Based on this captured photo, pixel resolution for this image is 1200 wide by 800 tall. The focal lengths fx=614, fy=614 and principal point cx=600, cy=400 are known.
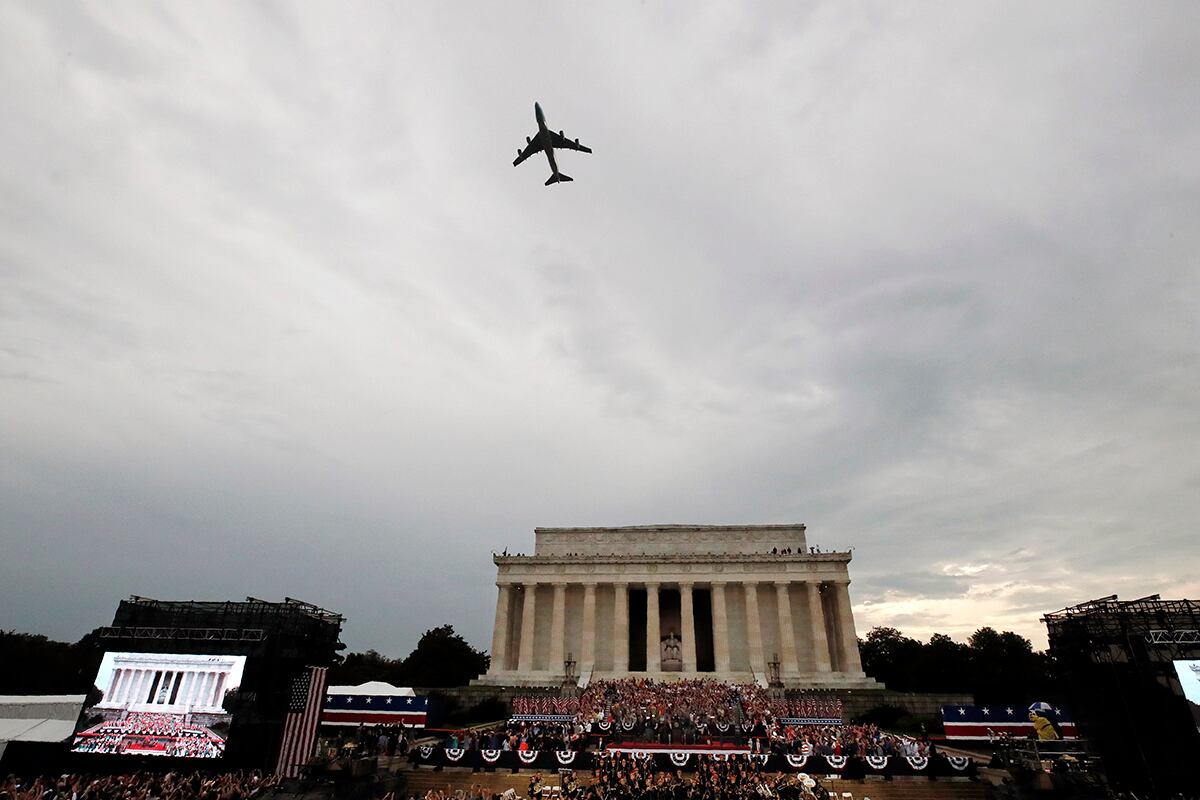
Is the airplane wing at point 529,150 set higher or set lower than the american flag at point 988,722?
higher

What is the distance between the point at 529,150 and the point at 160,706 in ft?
111

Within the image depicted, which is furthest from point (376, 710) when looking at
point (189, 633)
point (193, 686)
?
point (189, 633)

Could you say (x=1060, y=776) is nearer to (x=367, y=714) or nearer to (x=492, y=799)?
(x=492, y=799)

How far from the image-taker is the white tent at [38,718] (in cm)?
2614

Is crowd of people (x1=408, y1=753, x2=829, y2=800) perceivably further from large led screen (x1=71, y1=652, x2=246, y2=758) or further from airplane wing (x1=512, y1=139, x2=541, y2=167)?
airplane wing (x1=512, y1=139, x2=541, y2=167)

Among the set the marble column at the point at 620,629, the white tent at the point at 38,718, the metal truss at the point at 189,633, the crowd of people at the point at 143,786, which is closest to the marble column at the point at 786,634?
the marble column at the point at 620,629

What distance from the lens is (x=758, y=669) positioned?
186 feet

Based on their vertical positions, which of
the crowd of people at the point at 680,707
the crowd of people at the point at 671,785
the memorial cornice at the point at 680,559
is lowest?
the crowd of people at the point at 671,785

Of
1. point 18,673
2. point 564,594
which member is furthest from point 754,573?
point 18,673

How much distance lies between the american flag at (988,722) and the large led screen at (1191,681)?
8758 mm

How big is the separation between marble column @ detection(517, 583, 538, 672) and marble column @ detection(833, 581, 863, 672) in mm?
29889

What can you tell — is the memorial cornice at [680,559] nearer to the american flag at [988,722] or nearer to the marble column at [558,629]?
the marble column at [558,629]

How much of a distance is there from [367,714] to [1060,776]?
31.1 metres

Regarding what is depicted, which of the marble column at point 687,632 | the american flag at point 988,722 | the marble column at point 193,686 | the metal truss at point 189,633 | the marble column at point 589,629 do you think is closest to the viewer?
the marble column at point 193,686
